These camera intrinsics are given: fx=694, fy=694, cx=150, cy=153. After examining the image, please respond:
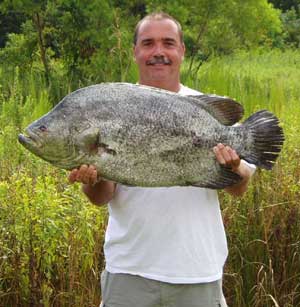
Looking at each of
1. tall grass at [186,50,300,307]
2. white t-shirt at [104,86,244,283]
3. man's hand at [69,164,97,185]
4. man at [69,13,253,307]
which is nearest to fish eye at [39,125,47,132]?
man's hand at [69,164,97,185]

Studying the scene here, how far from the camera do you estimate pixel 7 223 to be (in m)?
3.57

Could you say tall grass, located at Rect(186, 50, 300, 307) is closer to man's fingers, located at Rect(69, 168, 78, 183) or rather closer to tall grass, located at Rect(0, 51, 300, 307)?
tall grass, located at Rect(0, 51, 300, 307)

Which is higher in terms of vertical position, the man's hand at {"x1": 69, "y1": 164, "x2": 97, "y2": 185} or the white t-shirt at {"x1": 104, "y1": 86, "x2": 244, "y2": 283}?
the man's hand at {"x1": 69, "y1": 164, "x2": 97, "y2": 185}

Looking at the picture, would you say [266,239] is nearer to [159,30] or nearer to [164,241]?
[164,241]

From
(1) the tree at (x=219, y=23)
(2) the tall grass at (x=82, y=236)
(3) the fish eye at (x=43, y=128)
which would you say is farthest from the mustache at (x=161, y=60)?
(1) the tree at (x=219, y=23)

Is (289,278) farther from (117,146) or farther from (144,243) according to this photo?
(117,146)

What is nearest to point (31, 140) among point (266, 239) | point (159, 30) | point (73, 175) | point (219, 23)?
point (73, 175)

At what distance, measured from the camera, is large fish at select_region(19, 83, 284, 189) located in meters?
2.31

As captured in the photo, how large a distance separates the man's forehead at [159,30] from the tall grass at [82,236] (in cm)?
105

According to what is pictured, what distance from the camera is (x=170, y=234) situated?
8.38 feet

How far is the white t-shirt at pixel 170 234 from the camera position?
8.36 ft

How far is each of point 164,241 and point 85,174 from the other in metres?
0.44

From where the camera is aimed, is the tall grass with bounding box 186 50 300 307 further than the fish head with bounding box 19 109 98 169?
Yes

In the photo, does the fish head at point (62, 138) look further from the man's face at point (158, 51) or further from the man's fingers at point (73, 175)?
the man's face at point (158, 51)
